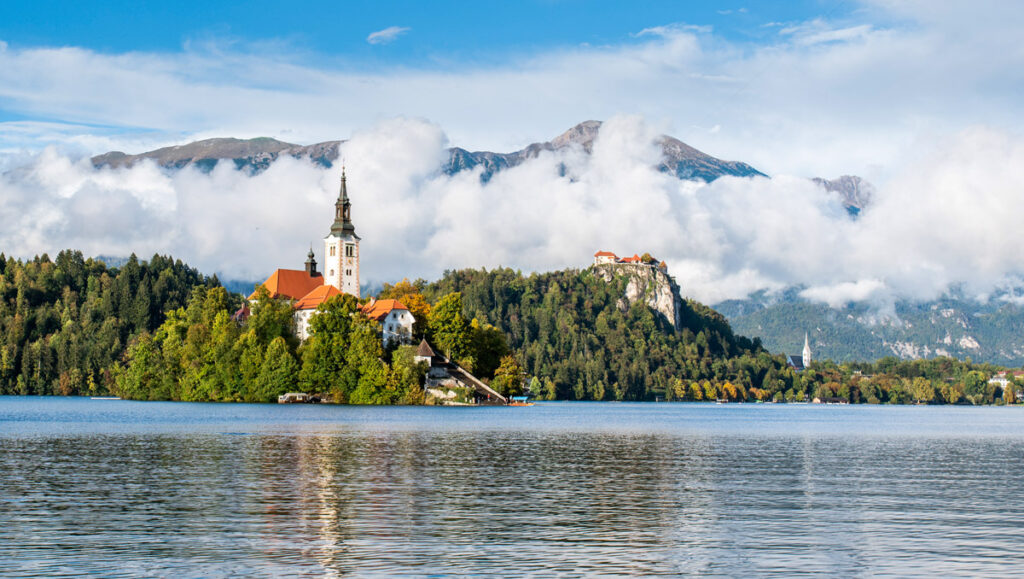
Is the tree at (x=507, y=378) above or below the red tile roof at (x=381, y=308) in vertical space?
below

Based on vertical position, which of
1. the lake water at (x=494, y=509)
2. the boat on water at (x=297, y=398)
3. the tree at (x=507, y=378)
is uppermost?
the tree at (x=507, y=378)

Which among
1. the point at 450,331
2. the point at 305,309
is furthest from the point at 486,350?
the point at 305,309

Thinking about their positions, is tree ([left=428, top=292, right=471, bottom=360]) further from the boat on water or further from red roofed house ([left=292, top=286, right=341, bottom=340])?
red roofed house ([left=292, top=286, right=341, bottom=340])

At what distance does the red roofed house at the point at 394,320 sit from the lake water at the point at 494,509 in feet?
310

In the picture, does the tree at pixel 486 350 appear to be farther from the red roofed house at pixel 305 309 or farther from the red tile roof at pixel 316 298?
the red roofed house at pixel 305 309

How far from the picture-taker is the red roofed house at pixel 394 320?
170500 mm

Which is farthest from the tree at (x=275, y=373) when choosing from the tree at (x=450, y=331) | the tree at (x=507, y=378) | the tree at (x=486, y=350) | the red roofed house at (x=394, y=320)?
the tree at (x=507, y=378)

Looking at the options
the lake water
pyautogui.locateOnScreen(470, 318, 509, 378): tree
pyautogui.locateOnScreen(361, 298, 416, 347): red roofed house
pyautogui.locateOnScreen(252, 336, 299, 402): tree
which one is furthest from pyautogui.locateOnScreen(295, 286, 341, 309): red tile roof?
the lake water

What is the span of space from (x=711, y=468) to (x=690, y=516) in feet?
65.5

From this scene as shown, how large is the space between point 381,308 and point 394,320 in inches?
114

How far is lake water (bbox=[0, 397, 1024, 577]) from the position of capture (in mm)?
28766

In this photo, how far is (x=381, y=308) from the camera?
6791 inches

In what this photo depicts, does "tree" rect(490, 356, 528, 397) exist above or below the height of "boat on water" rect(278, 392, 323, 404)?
above

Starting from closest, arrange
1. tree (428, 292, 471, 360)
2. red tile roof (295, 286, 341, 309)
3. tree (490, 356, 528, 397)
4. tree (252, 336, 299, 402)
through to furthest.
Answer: tree (252, 336, 299, 402), tree (428, 292, 471, 360), tree (490, 356, 528, 397), red tile roof (295, 286, 341, 309)
